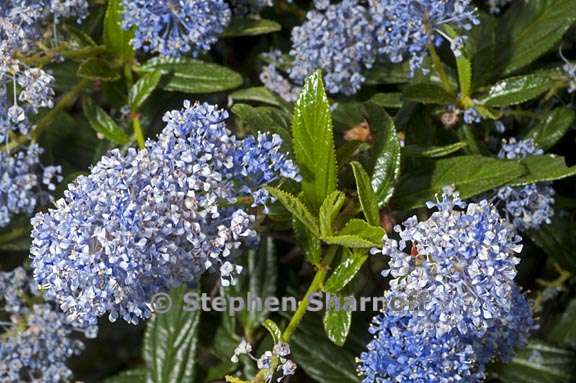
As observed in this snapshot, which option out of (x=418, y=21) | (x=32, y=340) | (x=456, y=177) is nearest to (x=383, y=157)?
(x=456, y=177)

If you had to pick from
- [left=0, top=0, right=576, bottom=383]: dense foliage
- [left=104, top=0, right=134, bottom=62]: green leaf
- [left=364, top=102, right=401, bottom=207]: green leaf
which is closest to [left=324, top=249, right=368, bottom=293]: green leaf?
[left=0, top=0, right=576, bottom=383]: dense foliage

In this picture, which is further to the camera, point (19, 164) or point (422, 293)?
point (19, 164)

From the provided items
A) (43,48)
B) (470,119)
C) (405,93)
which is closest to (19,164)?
(43,48)

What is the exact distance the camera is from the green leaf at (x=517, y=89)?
6.40ft

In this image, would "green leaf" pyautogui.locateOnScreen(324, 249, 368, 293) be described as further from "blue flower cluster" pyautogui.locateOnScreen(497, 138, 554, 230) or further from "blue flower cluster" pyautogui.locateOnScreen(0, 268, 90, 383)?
"blue flower cluster" pyautogui.locateOnScreen(0, 268, 90, 383)

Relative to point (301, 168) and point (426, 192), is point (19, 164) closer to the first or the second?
point (301, 168)

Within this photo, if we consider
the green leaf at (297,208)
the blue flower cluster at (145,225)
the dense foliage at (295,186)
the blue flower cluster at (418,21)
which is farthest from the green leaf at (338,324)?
the blue flower cluster at (418,21)

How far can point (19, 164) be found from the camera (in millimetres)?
1990

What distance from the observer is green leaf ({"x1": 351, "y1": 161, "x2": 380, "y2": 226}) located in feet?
5.49

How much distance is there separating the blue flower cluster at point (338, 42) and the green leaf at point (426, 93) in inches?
6.4

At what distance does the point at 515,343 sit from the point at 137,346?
1.47m

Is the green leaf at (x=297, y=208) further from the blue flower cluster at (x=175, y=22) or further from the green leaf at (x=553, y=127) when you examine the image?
the green leaf at (x=553, y=127)

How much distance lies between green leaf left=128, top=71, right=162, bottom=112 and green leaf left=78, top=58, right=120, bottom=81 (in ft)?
0.19

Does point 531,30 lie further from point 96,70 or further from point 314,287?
point 96,70
